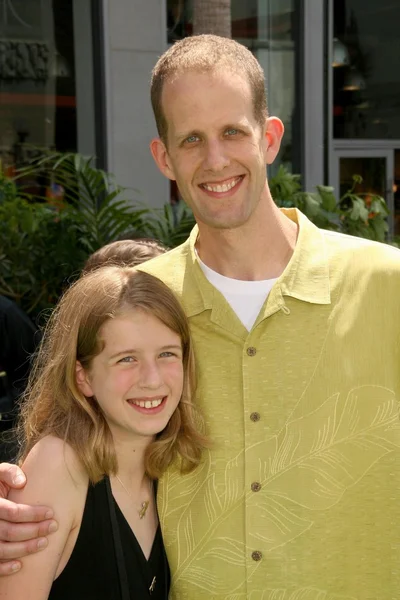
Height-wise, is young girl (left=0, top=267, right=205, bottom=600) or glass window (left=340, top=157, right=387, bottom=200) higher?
glass window (left=340, top=157, right=387, bottom=200)

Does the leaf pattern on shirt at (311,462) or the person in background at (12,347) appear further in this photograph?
the person in background at (12,347)

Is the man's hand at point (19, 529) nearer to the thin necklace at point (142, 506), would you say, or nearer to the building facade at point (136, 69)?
the thin necklace at point (142, 506)

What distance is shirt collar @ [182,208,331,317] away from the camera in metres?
2.52

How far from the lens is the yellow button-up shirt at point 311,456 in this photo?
2.45 meters

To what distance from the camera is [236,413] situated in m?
2.54

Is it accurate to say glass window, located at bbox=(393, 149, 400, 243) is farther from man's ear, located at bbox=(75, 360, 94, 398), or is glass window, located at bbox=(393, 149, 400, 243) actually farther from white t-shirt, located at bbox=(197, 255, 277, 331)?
man's ear, located at bbox=(75, 360, 94, 398)

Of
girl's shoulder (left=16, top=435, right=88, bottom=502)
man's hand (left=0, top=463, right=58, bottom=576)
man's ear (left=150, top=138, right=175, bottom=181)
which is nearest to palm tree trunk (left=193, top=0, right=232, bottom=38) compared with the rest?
man's ear (left=150, top=138, right=175, bottom=181)

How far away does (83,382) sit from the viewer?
265cm

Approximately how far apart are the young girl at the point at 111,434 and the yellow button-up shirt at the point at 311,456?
145 mm

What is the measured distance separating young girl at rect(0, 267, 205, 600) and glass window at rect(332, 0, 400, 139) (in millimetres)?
8950

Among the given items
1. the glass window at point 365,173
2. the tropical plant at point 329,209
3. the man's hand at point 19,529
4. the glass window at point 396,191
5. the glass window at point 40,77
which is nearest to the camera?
the man's hand at point 19,529

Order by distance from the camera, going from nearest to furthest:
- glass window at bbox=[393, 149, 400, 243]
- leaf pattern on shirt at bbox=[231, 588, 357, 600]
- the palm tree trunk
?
leaf pattern on shirt at bbox=[231, 588, 357, 600], the palm tree trunk, glass window at bbox=[393, 149, 400, 243]

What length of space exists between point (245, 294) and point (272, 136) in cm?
48

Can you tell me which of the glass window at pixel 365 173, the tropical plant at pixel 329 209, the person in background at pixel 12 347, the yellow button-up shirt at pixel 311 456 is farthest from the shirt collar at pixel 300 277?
the glass window at pixel 365 173
